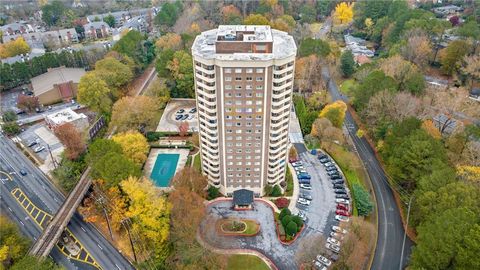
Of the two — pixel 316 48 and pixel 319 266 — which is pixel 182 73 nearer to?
pixel 316 48

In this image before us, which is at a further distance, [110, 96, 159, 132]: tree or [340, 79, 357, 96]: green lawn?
[340, 79, 357, 96]: green lawn

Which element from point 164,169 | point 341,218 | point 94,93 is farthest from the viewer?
point 94,93

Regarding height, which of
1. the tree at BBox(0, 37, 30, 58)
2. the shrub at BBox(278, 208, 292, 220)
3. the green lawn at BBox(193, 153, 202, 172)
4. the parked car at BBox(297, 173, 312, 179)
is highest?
the tree at BBox(0, 37, 30, 58)

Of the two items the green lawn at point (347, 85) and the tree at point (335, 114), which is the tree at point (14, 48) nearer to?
the tree at point (335, 114)

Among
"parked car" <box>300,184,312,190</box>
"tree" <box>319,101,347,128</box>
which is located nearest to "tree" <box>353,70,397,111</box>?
"tree" <box>319,101,347,128</box>

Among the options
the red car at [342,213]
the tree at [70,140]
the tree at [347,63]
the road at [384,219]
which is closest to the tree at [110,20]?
the tree at [70,140]

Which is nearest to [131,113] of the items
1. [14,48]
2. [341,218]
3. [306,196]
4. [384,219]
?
[306,196]

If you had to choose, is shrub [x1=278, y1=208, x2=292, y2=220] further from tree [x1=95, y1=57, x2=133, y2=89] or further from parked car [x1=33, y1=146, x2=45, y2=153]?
tree [x1=95, y1=57, x2=133, y2=89]
